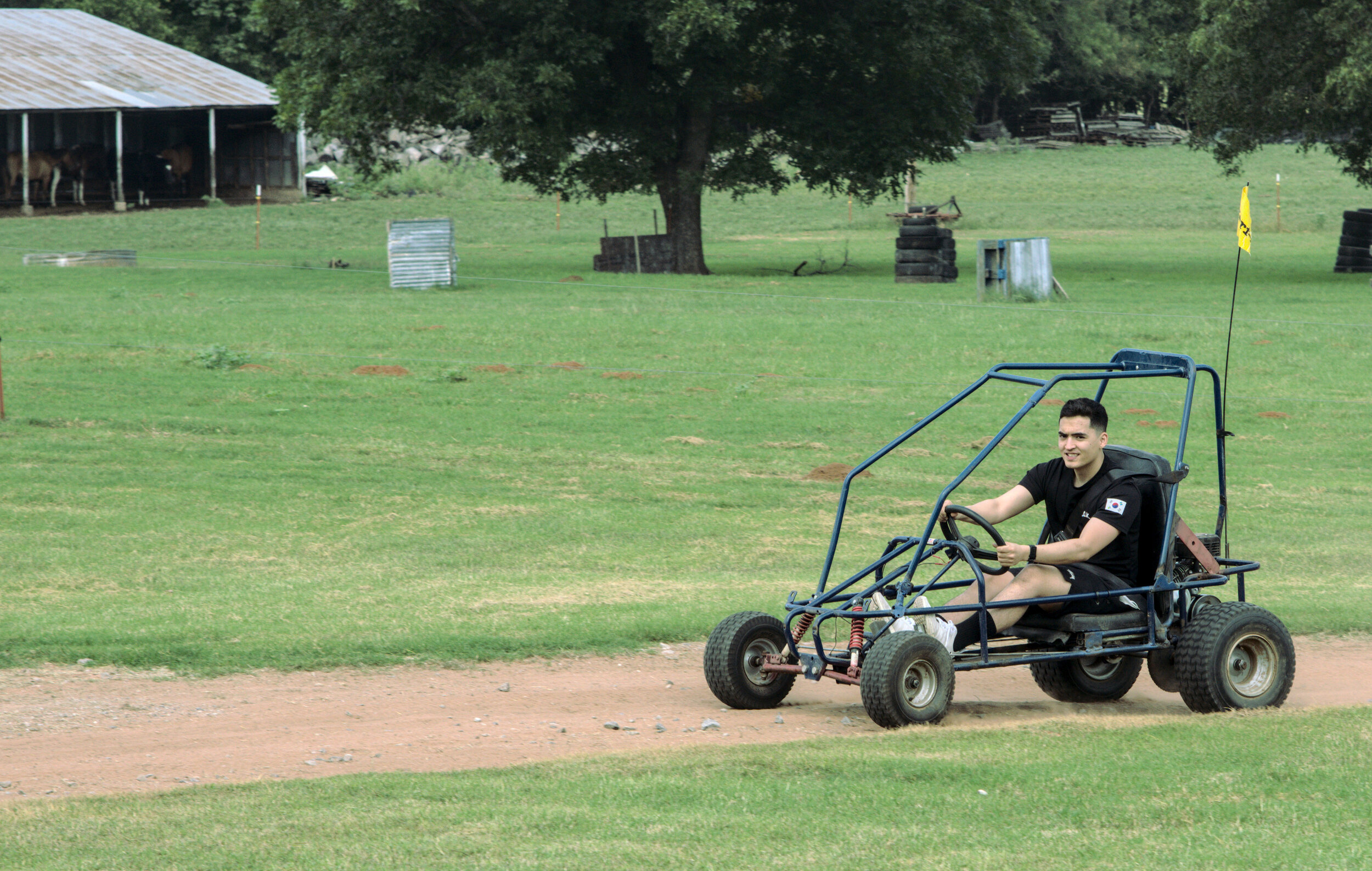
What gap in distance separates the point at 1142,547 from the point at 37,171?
5125cm

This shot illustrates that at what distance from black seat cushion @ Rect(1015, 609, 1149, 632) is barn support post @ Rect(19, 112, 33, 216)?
159 ft

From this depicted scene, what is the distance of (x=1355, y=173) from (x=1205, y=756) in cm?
3350

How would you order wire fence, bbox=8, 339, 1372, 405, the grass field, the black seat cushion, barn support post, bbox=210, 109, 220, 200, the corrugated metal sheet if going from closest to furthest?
the grass field, the black seat cushion, wire fence, bbox=8, 339, 1372, 405, the corrugated metal sheet, barn support post, bbox=210, 109, 220, 200

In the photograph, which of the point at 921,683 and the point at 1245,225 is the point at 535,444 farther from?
the point at 921,683

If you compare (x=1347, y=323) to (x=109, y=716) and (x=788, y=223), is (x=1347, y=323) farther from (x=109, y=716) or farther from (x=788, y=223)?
(x=788, y=223)

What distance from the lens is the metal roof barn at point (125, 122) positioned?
5269cm

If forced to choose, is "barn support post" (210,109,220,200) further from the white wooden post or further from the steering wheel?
the steering wheel

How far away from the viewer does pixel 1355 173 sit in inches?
1446

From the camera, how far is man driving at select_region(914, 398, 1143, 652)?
25.3 feet

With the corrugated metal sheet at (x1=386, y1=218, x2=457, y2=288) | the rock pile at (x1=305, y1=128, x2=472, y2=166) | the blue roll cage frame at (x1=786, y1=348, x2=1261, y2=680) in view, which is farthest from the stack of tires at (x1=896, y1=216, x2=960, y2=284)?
the rock pile at (x1=305, y1=128, x2=472, y2=166)

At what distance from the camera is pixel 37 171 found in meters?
52.8

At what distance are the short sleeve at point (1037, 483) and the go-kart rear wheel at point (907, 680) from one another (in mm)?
1077

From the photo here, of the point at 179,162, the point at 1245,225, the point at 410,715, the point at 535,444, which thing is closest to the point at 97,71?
the point at 179,162

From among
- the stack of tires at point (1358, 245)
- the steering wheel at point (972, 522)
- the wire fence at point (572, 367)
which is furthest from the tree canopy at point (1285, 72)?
the steering wheel at point (972, 522)
